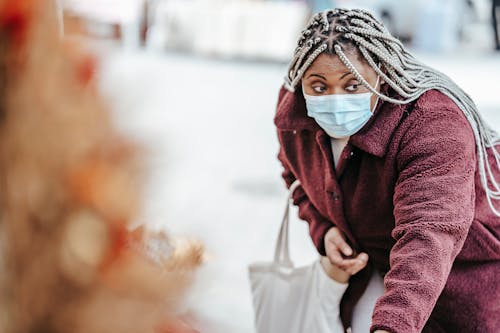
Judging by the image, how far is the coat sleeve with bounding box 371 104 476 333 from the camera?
1.07 metres

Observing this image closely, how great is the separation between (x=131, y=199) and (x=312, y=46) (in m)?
0.75

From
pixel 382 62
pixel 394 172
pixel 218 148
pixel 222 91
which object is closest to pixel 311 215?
pixel 394 172

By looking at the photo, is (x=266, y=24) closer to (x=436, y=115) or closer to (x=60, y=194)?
(x=436, y=115)

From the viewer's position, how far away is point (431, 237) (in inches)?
42.8

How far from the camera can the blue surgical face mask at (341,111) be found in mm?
1182

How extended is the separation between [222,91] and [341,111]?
5.83 metres

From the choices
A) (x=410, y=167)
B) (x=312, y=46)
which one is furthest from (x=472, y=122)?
(x=312, y=46)

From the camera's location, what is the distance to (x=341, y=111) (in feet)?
3.89

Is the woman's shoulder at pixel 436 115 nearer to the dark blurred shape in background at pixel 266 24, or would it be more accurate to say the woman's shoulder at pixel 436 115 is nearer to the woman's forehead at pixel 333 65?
the woman's forehead at pixel 333 65

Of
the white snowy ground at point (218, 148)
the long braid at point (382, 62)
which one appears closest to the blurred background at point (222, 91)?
the white snowy ground at point (218, 148)

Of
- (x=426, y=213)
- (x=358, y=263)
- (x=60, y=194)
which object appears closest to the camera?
(x=60, y=194)

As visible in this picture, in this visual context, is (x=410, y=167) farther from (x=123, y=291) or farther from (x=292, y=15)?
(x=292, y=15)

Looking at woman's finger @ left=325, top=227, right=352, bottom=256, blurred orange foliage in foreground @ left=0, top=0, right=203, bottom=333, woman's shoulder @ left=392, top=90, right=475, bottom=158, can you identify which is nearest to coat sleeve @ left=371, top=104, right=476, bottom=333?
woman's shoulder @ left=392, top=90, right=475, bottom=158

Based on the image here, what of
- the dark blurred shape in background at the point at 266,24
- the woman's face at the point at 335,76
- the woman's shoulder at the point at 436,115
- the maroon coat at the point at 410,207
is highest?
the woman's face at the point at 335,76
